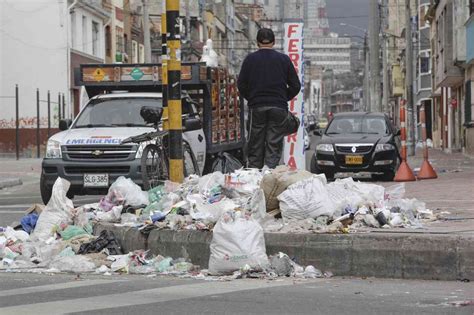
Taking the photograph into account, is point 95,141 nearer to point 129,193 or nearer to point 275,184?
point 129,193

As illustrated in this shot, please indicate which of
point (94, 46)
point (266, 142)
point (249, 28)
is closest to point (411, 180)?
point (266, 142)

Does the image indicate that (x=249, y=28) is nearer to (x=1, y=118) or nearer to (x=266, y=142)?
(x=1, y=118)

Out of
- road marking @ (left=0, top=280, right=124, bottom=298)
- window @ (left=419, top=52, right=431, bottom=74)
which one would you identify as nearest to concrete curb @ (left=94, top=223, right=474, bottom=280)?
road marking @ (left=0, top=280, right=124, bottom=298)

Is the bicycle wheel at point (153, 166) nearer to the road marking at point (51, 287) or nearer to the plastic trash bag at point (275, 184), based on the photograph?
the plastic trash bag at point (275, 184)

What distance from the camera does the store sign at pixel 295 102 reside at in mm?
16328

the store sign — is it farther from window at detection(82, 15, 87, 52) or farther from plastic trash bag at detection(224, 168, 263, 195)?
window at detection(82, 15, 87, 52)

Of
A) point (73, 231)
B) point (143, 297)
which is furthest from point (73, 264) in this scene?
point (143, 297)

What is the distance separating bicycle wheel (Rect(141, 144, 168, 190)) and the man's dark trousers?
222cm

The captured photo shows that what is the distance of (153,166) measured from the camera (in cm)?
1402

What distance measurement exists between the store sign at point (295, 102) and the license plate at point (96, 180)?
3.31 m

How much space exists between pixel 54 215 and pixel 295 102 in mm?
6602

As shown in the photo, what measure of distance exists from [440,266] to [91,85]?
10.9 meters

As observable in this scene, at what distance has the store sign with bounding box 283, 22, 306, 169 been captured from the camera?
53.6 ft

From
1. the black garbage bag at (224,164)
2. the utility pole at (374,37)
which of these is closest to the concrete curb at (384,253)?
the black garbage bag at (224,164)
